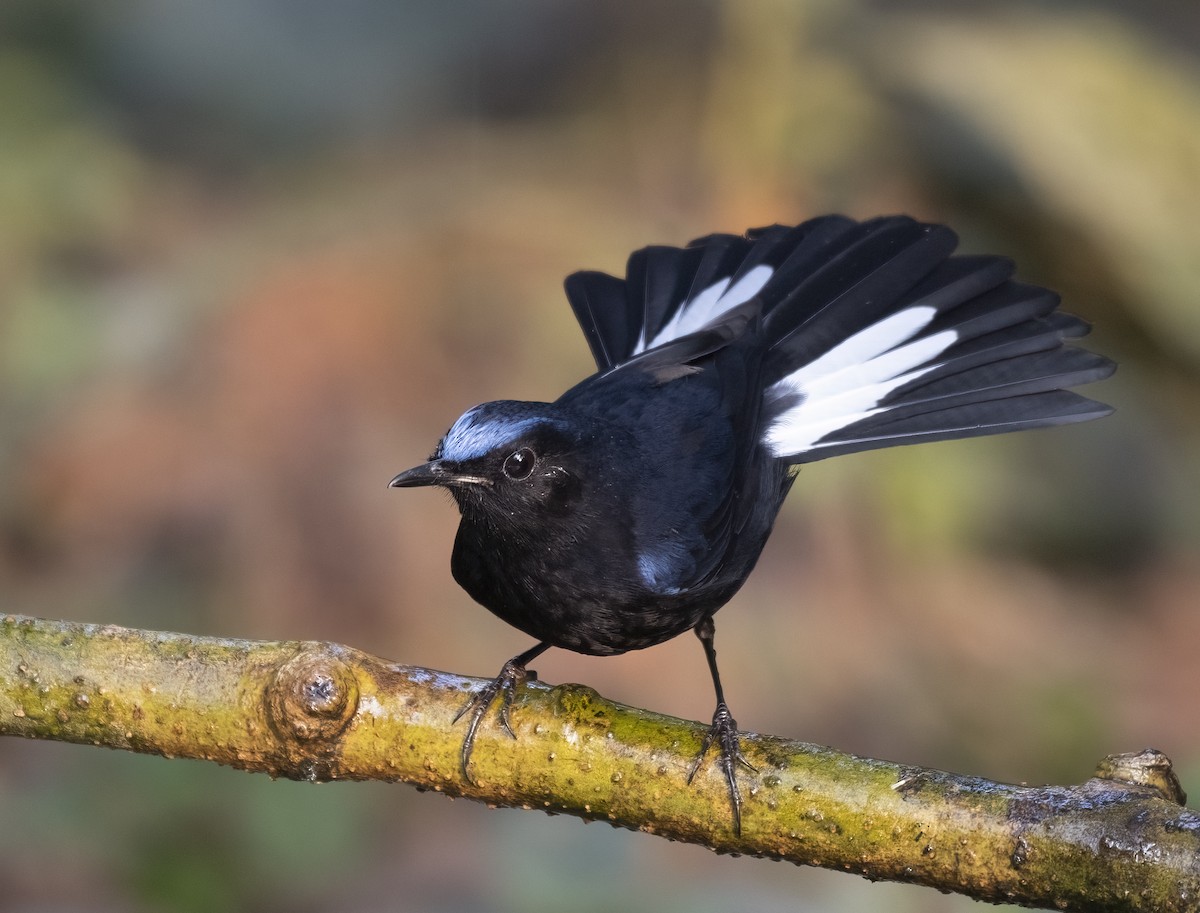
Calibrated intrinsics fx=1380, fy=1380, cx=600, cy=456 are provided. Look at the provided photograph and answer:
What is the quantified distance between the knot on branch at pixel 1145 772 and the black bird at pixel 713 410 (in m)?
0.70

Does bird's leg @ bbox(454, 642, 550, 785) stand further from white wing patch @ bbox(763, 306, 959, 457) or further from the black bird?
white wing patch @ bbox(763, 306, 959, 457)

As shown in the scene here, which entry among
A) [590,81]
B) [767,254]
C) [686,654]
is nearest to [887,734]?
[686,654]

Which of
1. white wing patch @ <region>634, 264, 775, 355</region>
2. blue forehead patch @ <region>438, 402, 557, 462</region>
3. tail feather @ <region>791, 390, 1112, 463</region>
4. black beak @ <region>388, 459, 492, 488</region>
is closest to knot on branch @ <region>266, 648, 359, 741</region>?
black beak @ <region>388, 459, 492, 488</region>

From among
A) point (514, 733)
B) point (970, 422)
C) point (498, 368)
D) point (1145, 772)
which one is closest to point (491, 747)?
point (514, 733)

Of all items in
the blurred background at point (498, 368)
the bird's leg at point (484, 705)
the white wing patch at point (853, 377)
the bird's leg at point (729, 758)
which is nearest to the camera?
the bird's leg at point (729, 758)

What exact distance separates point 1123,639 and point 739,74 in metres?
3.35

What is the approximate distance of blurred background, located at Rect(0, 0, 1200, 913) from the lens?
4.66 meters

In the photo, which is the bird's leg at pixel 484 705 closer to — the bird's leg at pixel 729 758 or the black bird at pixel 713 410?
the black bird at pixel 713 410

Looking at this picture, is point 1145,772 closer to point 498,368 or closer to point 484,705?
point 484,705

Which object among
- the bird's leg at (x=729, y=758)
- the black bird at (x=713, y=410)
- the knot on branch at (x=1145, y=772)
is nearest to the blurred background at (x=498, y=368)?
the black bird at (x=713, y=410)

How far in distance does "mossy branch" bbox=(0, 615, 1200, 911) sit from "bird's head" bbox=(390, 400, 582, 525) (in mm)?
570

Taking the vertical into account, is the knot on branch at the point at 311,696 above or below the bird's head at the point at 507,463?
below

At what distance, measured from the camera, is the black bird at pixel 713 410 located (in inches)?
124

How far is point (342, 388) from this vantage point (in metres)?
5.92
